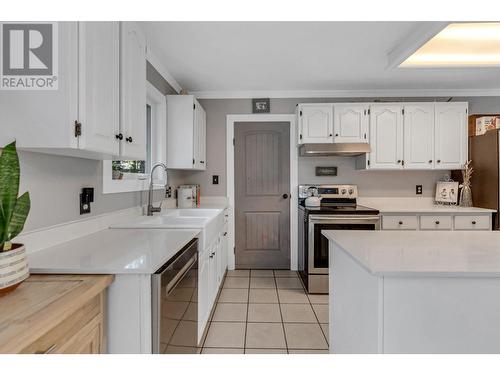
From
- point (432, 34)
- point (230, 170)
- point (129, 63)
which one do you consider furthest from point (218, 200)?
point (432, 34)

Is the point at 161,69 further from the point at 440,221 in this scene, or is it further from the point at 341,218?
the point at 440,221

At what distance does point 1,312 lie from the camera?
888mm

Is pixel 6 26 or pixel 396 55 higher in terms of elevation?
pixel 396 55

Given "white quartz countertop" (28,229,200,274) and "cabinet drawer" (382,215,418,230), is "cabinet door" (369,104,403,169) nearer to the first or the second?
"cabinet drawer" (382,215,418,230)

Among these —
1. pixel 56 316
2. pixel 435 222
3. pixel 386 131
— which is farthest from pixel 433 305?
pixel 386 131

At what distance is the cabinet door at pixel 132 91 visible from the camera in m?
1.73

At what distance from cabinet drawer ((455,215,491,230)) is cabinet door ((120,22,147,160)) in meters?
3.38

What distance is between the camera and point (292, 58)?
305cm

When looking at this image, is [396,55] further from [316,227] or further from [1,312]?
[1,312]

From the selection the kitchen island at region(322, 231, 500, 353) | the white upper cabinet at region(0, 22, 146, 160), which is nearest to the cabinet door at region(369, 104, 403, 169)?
the kitchen island at region(322, 231, 500, 353)

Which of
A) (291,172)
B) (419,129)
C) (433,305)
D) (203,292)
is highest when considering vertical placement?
(419,129)

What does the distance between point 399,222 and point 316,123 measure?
148cm
